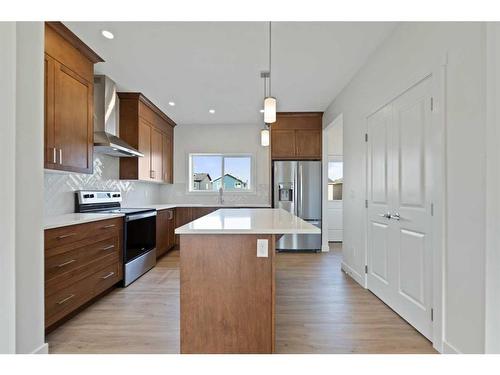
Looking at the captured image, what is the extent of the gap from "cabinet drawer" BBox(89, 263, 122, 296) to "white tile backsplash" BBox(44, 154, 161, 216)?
80 centimetres

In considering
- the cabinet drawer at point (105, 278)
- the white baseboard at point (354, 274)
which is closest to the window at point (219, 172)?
the white baseboard at point (354, 274)

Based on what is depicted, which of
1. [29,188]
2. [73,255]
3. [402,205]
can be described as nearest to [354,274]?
[402,205]

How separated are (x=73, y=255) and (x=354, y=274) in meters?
3.01

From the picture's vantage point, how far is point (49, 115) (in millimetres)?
2326

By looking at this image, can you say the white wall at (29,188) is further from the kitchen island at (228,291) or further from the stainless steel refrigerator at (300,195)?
the stainless steel refrigerator at (300,195)

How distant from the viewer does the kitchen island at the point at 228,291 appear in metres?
1.68

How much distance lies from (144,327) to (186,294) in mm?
825

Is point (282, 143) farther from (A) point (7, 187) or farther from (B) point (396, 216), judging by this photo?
(A) point (7, 187)

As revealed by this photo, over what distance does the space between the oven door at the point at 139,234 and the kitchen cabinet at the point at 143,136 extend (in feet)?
2.54

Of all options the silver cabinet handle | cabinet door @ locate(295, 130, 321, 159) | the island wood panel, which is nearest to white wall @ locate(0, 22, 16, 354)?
the island wood panel

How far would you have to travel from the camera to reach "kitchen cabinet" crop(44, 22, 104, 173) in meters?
2.32
